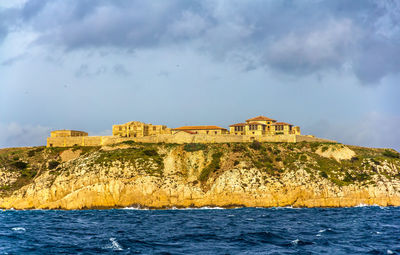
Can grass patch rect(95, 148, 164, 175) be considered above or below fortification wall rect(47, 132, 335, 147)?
below

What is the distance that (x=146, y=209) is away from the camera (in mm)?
91500

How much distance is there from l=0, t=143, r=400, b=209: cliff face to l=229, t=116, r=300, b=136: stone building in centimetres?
1498

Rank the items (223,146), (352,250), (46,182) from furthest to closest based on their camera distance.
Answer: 1. (223,146)
2. (46,182)
3. (352,250)

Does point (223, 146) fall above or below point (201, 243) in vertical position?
above

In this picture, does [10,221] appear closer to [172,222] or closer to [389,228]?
[172,222]

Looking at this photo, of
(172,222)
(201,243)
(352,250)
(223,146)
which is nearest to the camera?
(352,250)

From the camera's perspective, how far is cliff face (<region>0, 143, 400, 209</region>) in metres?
93.3

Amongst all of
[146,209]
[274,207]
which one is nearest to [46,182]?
[146,209]

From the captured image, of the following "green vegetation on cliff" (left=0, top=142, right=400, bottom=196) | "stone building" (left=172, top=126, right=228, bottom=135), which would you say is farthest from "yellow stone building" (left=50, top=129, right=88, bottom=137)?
"stone building" (left=172, top=126, right=228, bottom=135)

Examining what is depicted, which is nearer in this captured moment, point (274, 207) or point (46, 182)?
point (274, 207)

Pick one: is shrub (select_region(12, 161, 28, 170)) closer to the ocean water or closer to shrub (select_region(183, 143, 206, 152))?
shrub (select_region(183, 143, 206, 152))

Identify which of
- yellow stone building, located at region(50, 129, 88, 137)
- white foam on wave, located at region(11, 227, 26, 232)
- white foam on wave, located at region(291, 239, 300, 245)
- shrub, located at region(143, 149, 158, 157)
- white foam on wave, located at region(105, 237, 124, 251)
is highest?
yellow stone building, located at region(50, 129, 88, 137)

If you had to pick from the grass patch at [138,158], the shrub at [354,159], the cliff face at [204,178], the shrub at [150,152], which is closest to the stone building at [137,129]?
the cliff face at [204,178]

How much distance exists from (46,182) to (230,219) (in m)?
50.0
